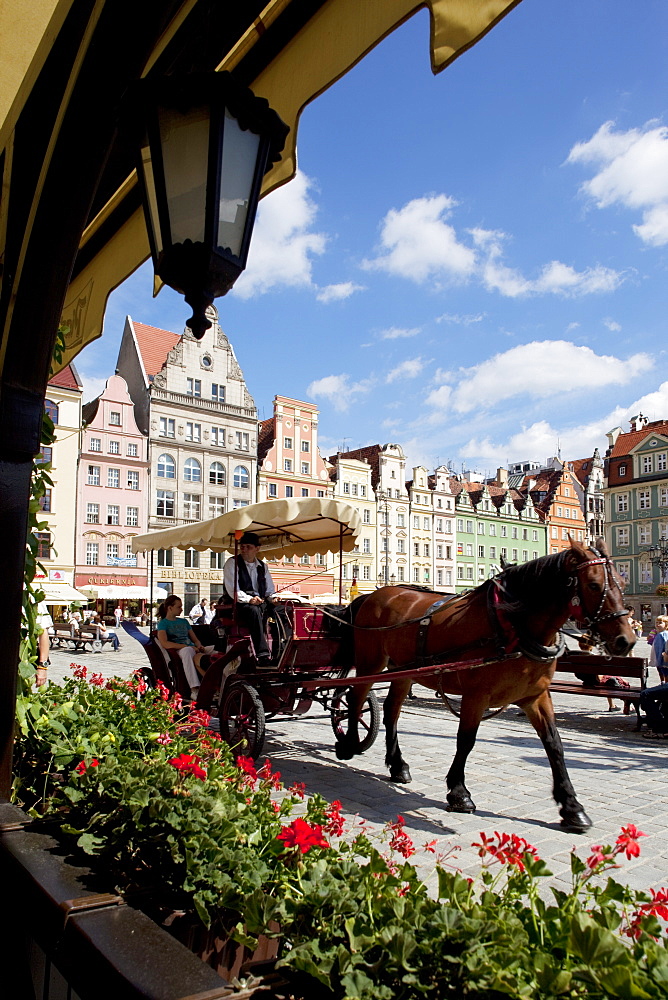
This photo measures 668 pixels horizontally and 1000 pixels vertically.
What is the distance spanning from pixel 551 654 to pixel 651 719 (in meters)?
4.17

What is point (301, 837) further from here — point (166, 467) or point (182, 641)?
point (166, 467)

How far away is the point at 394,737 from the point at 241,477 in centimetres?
4170

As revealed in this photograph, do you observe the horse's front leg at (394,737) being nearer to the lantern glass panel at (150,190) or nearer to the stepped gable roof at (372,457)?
the lantern glass panel at (150,190)

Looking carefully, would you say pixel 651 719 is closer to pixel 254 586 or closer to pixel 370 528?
pixel 254 586

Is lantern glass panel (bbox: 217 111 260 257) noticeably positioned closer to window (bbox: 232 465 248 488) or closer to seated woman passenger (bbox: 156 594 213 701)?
seated woman passenger (bbox: 156 594 213 701)

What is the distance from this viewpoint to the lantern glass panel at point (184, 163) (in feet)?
6.28

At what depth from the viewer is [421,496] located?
58344 mm

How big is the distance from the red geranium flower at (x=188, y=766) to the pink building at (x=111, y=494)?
128 ft

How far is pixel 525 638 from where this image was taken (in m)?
5.29

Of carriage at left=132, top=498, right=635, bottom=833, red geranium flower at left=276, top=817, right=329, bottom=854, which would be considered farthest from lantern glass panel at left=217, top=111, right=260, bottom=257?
carriage at left=132, top=498, right=635, bottom=833

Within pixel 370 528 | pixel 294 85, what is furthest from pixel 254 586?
pixel 370 528

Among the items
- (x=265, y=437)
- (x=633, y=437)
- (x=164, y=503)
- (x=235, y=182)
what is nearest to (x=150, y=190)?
(x=235, y=182)

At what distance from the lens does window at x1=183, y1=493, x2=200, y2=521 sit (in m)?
44.9

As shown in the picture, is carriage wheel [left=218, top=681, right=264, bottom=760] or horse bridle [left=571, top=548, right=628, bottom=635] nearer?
horse bridle [left=571, top=548, right=628, bottom=635]
